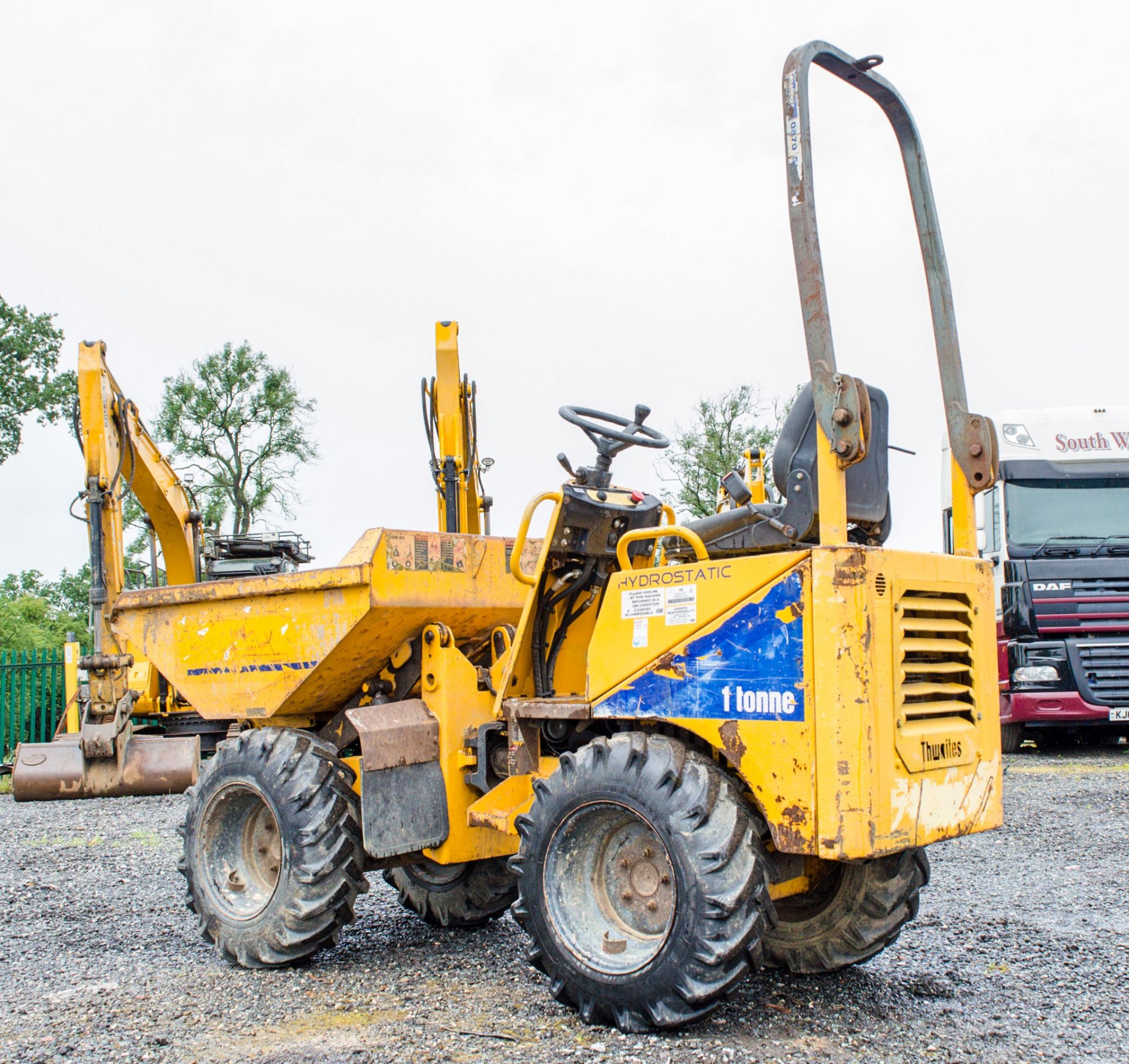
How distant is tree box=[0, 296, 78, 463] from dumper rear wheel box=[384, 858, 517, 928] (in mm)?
25035

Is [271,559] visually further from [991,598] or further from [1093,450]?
[991,598]

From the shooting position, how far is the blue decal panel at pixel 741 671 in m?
3.67

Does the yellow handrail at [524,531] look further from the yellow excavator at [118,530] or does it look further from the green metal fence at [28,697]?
the green metal fence at [28,697]

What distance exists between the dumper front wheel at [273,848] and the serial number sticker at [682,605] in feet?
5.59

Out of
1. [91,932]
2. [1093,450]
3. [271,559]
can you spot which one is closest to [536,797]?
[91,932]

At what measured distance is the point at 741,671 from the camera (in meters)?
3.79

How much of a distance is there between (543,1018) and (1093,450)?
10.1 meters

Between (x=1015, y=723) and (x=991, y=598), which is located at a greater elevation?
(x=991, y=598)

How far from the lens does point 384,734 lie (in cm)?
481

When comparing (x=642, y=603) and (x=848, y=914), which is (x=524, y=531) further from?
(x=848, y=914)

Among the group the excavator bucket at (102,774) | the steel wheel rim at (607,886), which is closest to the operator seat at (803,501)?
the steel wheel rim at (607,886)

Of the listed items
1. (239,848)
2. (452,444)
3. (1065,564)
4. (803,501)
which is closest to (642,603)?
(803,501)

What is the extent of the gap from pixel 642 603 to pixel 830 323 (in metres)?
1.12

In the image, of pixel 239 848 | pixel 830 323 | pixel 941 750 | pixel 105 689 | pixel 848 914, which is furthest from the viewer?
pixel 105 689
